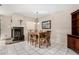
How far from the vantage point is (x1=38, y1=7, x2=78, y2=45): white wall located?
5.91 meters

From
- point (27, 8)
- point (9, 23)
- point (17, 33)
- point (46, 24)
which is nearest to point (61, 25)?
point (46, 24)

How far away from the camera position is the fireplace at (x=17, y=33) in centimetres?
621

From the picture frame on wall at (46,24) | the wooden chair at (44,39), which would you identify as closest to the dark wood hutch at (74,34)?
the wooden chair at (44,39)

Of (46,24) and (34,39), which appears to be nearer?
(34,39)

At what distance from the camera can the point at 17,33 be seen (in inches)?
261

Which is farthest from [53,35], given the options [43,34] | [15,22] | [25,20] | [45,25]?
[15,22]

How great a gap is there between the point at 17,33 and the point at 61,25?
2.92 meters

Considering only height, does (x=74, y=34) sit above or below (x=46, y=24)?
below

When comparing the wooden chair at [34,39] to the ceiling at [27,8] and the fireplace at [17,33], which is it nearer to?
the fireplace at [17,33]

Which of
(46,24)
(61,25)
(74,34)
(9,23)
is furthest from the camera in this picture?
(46,24)

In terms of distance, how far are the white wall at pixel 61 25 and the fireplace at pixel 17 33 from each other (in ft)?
7.63

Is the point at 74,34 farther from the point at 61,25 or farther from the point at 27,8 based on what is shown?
the point at 27,8

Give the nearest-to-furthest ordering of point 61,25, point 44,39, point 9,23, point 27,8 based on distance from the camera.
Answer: point 27,8 < point 44,39 < point 9,23 < point 61,25
